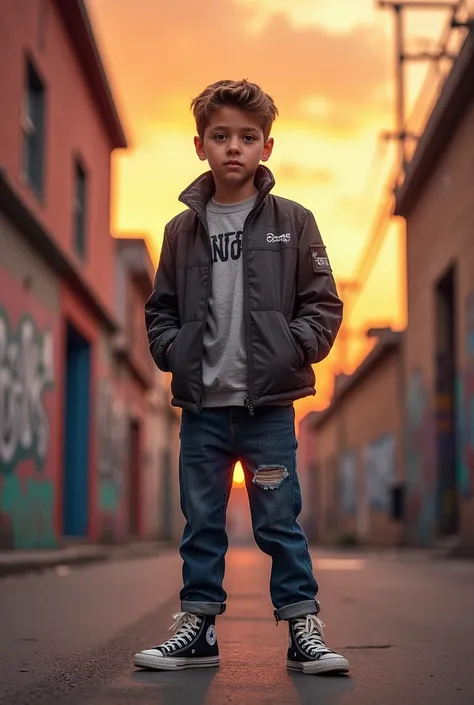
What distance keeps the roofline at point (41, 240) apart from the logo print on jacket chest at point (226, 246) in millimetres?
7069

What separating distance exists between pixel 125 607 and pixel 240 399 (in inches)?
110

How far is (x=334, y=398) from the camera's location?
39812 mm

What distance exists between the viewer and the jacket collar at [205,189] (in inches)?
138

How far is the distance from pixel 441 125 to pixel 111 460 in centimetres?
942

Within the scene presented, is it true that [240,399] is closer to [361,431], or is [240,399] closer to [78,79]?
[78,79]

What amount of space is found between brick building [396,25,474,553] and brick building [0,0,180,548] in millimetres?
5139

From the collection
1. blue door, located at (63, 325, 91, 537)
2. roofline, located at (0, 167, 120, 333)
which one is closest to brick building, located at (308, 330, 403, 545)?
blue door, located at (63, 325, 91, 537)

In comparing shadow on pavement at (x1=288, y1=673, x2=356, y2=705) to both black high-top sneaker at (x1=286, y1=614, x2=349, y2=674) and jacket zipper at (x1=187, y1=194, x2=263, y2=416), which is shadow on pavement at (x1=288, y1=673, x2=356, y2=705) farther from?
jacket zipper at (x1=187, y1=194, x2=263, y2=416)

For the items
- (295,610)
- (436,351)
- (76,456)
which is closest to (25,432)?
(76,456)

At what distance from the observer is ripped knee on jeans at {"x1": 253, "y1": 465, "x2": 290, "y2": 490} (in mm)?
3350

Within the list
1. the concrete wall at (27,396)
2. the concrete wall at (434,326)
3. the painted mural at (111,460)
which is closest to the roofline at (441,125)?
the concrete wall at (434,326)

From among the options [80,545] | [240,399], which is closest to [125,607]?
[240,399]

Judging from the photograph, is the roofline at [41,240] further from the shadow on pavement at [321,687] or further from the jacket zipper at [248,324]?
the shadow on pavement at [321,687]

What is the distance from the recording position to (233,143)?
135 inches
